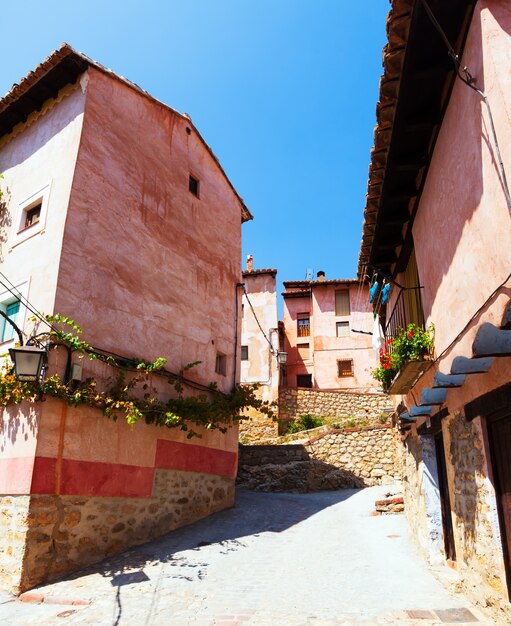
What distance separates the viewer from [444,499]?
7.81 metres

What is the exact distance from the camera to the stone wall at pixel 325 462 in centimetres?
1714

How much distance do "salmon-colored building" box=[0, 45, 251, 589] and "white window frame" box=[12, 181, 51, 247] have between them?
1.4 inches

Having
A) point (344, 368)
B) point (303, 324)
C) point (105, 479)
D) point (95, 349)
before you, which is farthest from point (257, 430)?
point (95, 349)

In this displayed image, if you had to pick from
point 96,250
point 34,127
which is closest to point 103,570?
point 96,250

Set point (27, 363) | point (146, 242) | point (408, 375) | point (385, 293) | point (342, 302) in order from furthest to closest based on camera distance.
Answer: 1. point (342, 302)
2. point (385, 293)
3. point (146, 242)
4. point (27, 363)
5. point (408, 375)

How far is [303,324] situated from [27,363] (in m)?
27.0

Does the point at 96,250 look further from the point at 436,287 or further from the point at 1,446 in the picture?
the point at 436,287

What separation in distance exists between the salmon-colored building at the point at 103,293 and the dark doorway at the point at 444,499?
18.0 feet

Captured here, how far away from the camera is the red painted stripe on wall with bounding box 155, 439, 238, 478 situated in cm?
1033

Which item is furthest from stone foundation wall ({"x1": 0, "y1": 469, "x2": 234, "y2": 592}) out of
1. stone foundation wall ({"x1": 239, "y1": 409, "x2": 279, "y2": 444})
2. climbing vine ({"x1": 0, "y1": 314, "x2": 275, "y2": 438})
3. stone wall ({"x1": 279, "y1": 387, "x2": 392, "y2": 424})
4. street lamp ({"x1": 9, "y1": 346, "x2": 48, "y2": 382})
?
stone wall ({"x1": 279, "y1": 387, "x2": 392, "y2": 424})

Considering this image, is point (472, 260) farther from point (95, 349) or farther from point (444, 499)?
point (95, 349)

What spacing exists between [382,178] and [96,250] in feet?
18.8

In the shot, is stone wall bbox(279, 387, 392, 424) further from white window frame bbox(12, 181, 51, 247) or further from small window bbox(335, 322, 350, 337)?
white window frame bbox(12, 181, 51, 247)

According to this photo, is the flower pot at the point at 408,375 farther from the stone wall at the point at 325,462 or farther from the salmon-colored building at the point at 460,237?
the stone wall at the point at 325,462
